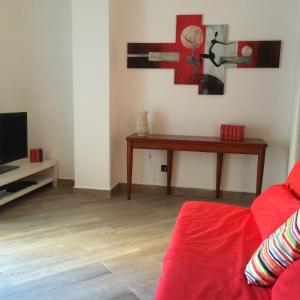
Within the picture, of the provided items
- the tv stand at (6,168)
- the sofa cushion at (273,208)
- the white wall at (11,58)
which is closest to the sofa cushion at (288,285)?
the sofa cushion at (273,208)

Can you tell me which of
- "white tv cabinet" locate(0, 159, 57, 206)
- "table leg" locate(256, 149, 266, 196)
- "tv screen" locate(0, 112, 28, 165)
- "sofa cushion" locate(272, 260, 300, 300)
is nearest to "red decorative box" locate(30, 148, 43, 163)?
"white tv cabinet" locate(0, 159, 57, 206)

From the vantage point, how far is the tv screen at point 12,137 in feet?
11.7

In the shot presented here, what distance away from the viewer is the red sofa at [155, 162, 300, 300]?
48.0 inches

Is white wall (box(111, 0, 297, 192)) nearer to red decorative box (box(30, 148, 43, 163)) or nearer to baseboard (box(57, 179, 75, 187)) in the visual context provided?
baseboard (box(57, 179, 75, 187))

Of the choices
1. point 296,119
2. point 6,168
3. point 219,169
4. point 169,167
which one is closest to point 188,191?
point 169,167

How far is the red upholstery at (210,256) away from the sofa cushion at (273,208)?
0.08 meters

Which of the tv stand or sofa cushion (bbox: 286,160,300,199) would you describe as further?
the tv stand

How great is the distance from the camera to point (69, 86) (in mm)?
4152

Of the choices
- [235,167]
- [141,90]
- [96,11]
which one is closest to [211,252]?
[235,167]

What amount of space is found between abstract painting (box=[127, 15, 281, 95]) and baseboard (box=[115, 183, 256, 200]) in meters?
1.17

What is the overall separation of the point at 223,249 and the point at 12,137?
9.48 feet

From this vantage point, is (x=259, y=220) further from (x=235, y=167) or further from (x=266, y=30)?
(x=266, y=30)

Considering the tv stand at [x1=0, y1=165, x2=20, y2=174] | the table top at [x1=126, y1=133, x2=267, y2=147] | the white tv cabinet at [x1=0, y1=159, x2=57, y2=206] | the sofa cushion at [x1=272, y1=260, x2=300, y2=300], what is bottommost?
the white tv cabinet at [x1=0, y1=159, x2=57, y2=206]

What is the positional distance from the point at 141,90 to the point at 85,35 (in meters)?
0.88
